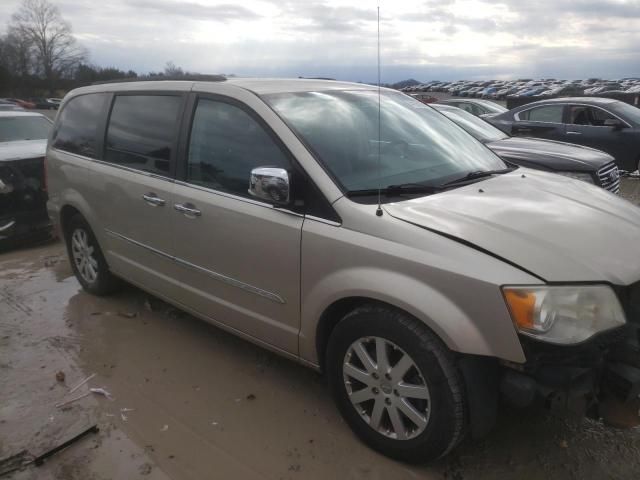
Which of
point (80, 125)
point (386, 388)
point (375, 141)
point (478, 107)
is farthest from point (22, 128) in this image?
point (478, 107)

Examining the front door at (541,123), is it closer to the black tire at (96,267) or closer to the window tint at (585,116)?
the window tint at (585,116)

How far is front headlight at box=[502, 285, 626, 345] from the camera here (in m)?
2.08

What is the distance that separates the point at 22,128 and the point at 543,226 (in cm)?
756

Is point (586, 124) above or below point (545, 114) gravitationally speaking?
below

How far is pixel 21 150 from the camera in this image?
6770 millimetres

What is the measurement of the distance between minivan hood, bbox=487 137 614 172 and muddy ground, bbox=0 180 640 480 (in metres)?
3.84

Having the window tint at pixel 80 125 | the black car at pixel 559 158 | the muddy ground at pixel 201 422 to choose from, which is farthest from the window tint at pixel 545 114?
the muddy ground at pixel 201 422

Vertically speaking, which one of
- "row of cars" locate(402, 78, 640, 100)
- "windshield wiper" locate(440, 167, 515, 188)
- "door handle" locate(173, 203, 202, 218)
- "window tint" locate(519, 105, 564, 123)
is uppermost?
"row of cars" locate(402, 78, 640, 100)

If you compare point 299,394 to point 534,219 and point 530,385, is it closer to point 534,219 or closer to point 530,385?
point 530,385

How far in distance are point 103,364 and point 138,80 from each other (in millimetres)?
2154

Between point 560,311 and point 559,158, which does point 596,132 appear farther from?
point 560,311

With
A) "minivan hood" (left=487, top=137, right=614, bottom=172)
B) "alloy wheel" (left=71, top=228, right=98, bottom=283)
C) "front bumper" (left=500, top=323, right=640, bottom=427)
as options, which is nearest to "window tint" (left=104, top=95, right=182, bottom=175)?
"alloy wheel" (left=71, top=228, right=98, bottom=283)

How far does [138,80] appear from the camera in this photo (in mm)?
4160

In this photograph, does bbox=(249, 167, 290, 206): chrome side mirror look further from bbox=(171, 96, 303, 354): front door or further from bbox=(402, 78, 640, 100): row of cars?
bbox=(402, 78, 640, 100): row of cars
